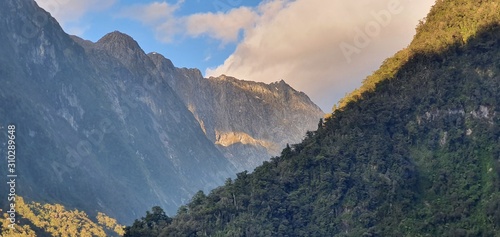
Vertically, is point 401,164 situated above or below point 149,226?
below

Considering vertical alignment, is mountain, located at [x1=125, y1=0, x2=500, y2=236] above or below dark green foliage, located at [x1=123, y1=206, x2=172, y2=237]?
below

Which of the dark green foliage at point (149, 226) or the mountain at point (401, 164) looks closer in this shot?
the mountain at point (401, 164)

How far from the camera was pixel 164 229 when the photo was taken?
140 metres

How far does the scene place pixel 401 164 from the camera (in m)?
136

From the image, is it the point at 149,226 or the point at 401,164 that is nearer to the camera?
the point at 401,164

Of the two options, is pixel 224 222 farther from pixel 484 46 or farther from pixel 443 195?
pixel 484 46

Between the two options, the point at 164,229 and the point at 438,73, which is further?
the point at 438,73

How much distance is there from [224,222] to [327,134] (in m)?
41.8

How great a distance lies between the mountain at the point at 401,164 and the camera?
121m

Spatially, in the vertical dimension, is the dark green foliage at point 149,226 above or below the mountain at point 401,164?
above

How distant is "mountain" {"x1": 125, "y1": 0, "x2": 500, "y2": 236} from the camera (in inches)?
4779

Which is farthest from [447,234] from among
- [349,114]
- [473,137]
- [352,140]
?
[349,114]

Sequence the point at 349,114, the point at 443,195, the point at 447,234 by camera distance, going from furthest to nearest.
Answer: the point at 349,114
the point at 443,195
the point at 447,234

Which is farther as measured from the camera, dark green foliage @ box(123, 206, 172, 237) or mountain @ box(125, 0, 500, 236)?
dark green foliage @ box(123, 206, 172, 237)
